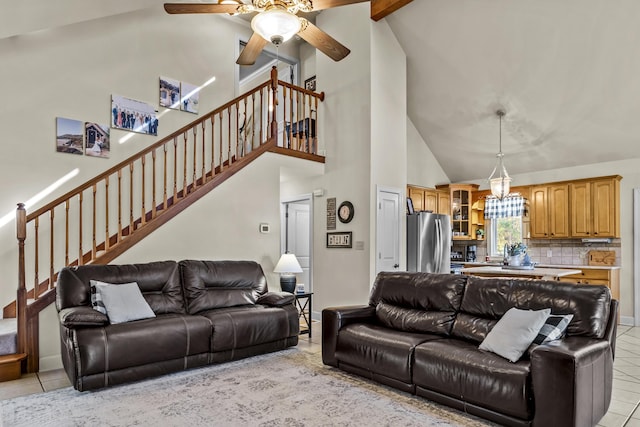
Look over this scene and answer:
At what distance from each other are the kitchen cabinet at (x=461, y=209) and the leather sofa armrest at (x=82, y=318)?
6417 millimetres

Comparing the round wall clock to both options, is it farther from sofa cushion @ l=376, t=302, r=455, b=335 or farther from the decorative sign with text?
sofa cushion @ l=376, t=302, r=455, b=335

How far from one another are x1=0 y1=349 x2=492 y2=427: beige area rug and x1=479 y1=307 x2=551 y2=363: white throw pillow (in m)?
0.49

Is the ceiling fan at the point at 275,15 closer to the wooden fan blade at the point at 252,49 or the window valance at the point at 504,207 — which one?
the wooden fan blade at the point at 252,49

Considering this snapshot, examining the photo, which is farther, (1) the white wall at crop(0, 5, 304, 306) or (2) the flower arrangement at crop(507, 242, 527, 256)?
(2) the flower arrangement at crop(507, 242, 527, 256)

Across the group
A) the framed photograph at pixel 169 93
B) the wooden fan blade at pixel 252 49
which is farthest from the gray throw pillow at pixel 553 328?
the framed photograph at pixel 169 93

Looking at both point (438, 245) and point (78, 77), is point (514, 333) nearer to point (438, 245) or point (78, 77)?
point (438, 245)

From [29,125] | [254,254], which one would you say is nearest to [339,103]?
[254,254]

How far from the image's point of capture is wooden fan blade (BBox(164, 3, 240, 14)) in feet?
10.3

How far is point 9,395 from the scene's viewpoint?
3.22 meters

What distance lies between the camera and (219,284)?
181 inches

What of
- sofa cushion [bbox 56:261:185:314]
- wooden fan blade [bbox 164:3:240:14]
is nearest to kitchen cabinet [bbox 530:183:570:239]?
sofa cushion [bbox 56:261:185:314]

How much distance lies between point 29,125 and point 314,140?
372 centimetres

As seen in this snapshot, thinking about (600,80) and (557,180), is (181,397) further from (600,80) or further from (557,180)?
(557,180)

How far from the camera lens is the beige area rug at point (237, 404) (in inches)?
109
